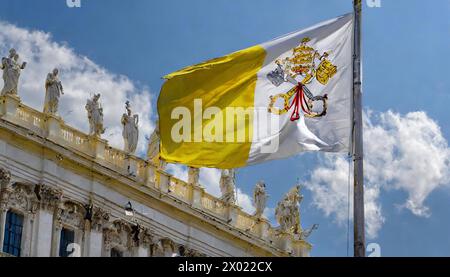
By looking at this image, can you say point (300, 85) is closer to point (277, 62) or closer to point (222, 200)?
point (277, 62)

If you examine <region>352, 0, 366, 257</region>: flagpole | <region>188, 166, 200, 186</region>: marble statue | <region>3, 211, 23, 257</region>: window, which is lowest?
<region>352, 0, 366, 257</region>: flagpole

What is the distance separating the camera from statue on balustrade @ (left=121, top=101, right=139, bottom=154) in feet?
173

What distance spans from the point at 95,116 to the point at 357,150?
93.8 ft

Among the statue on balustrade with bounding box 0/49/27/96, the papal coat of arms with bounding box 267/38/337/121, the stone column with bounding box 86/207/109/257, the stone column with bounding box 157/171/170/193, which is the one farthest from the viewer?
the stone column with bounding box 157/171/170/193

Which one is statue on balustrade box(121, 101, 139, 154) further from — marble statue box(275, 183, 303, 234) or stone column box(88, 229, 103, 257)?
marble statue box(275, 183, 303, 234)

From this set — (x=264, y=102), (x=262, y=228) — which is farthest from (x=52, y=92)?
(x=264, y=102)

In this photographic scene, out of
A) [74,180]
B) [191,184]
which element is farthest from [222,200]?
[74,180]

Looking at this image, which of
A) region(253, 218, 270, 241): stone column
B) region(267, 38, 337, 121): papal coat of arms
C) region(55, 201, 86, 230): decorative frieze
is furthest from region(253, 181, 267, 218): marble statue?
region(267, 38, 337, 121): papal coat of arms

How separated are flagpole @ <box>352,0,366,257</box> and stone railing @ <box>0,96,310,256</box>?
24.2m

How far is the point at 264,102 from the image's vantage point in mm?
25969

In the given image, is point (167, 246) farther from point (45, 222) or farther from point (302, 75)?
point (302, 75)

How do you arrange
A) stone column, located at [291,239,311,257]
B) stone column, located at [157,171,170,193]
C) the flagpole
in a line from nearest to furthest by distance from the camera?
Result: 1. the flagpole
2. stone column, located at [157,171,170,193]
3. stone column, located at [291,239,311,257]

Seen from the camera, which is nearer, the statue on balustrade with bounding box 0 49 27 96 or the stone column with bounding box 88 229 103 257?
the statue on balustrade with bounding box 0 49 27 96
